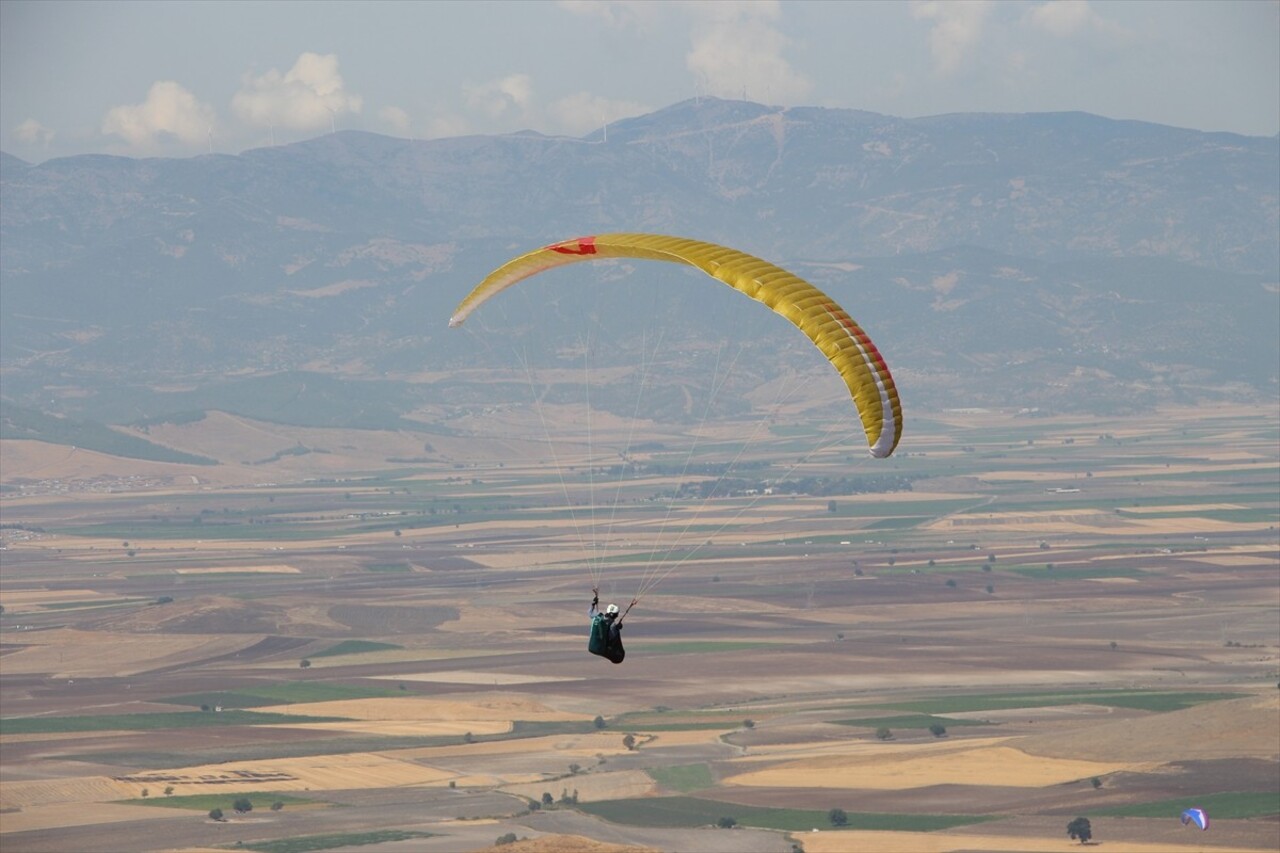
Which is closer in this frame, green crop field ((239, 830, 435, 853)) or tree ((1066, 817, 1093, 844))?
tree ((1066, 817, 1093, 844))

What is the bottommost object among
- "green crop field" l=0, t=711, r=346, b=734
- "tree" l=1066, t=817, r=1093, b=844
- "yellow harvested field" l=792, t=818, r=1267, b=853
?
"yellow harvested field" l=792, t=818, r=1267, b=853

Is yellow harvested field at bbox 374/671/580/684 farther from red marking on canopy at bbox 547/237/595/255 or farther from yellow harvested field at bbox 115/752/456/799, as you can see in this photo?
red marking on canopy at bbox 547/237/595/255

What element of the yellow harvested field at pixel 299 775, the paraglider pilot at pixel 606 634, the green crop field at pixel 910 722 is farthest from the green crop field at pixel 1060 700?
the paraglider pilot at pixel 606 634

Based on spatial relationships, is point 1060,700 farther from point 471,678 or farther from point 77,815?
point 77,815

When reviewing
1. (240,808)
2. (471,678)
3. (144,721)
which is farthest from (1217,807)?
(144,721)

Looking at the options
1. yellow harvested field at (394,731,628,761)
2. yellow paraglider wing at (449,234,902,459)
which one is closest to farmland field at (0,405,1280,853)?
yellow harvested field at (394,731,628,761)

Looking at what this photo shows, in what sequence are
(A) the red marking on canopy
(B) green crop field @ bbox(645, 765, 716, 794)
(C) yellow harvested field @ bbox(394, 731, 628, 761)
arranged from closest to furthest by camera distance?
(A) the red marking on canopy, (B) green crop field @ bbox(645, 765, 716, 794), (C) yellow harvested field @ bbox(394, 731, 628, 761)

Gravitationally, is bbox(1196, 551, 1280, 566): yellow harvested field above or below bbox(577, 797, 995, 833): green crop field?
above
